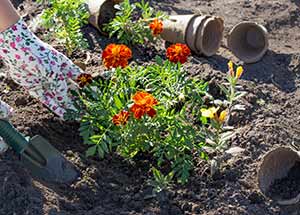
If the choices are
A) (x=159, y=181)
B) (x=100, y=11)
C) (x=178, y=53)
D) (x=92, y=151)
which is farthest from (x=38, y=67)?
(x=100, y=11)

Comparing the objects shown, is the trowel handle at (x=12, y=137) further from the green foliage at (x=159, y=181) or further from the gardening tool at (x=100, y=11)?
the gardening tool at (x=100, y=11)

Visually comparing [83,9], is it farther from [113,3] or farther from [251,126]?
[251,126]

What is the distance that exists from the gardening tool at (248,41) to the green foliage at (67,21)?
1.01 meters

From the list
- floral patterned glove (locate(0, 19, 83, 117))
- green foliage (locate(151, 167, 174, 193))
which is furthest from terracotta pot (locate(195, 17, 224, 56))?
green foliage (locate(151, 167, 174, 193))

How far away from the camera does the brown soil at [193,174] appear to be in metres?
3.33

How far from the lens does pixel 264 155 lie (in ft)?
11.8

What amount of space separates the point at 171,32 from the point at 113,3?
0.51 meters

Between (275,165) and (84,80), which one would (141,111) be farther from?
(275,165)

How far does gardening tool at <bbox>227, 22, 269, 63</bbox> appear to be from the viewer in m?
4.56

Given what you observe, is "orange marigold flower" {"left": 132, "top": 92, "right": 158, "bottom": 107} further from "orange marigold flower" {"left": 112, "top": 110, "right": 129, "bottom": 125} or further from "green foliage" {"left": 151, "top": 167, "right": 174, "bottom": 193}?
"green foliage" {"left": 151, "top": 167, "right": 174, "bottom": 193}

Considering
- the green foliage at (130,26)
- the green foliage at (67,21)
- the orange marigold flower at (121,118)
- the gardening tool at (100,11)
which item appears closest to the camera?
the orange marigold flower at (121,118)

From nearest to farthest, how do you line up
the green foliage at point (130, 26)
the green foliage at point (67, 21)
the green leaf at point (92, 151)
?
the green leaf at point (92, 151)
the green foliage at point (67, 21)
the green foliage at point (130, 26)

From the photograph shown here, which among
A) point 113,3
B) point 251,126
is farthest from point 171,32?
point 251,126

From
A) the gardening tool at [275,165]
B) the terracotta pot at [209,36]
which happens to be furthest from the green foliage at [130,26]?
the gardening tool at [275,165]
